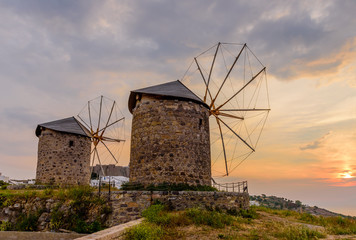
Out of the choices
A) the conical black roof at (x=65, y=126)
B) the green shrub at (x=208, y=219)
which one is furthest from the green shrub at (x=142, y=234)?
the conical black roof at (x=65, y=126)

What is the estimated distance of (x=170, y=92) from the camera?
1494 centimetres

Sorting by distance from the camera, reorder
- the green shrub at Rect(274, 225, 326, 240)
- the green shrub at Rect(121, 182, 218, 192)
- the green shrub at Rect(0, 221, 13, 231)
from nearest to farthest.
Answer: the green shrub at Rect(274, 225, 326, 240) → the green shrub at Rect(0, 221, 13, 231) → the green shrub at Rect(121, 182, 218, 192)

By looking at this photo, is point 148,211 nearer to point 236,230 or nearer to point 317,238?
point 236,230

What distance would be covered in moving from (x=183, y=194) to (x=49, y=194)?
23.0 ft

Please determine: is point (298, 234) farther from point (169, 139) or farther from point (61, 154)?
point (61, 154)

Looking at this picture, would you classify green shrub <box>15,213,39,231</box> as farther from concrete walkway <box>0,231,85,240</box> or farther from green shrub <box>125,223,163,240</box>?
green shrub <box>125,223,163,240</box>

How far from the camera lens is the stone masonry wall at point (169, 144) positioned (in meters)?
13.6

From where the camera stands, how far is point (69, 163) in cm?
2219

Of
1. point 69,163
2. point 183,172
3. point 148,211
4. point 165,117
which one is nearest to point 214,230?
point 148,211

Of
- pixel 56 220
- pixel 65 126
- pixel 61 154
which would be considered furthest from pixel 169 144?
pixel 65 126

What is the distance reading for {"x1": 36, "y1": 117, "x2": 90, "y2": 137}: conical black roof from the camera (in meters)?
22.5

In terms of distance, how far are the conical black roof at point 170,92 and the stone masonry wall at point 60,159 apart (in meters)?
8.78

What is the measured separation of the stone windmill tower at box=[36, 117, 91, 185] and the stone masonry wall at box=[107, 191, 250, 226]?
1190 centimetres

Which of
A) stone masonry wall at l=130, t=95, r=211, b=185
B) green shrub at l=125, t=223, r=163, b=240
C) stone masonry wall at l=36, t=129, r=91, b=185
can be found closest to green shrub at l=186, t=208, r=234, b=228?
green shrub at l=125, t=223, r=163, b=240
